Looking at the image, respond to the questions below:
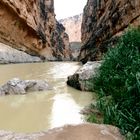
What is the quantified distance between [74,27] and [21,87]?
11312 cm

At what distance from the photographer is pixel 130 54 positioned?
266 inches

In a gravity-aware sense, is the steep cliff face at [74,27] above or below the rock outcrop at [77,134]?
above

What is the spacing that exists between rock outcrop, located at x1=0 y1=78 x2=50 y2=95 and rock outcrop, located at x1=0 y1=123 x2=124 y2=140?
4.14m

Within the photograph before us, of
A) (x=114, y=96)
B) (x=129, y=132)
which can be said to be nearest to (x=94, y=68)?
(x=114, y=96)

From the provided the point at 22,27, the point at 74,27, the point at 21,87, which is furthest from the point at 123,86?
the point at 74,27

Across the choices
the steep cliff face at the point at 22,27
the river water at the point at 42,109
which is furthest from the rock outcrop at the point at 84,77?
the steep cliff face at the point at 22,27

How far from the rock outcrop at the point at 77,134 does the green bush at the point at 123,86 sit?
0.61 ft

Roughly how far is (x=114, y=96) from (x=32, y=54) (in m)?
26.5

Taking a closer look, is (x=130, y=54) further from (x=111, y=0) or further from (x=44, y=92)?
(x=111, y=0)

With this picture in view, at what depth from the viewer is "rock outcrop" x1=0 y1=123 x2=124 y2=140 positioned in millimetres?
3713

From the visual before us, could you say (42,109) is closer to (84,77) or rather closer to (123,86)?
(123,86)

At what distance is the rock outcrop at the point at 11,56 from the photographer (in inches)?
924

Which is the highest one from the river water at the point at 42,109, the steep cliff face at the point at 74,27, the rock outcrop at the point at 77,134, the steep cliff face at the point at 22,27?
the steep cliff face at the point at 74,27

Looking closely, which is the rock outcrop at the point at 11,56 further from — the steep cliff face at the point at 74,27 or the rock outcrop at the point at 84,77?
the steep cliff face at the point at 74,27
